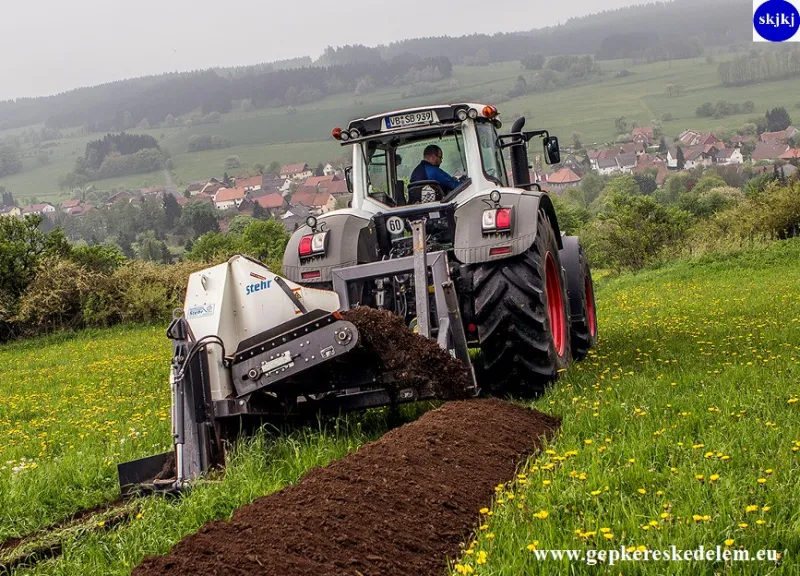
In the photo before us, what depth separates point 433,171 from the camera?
328 inches

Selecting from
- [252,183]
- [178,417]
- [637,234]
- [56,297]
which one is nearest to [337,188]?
[637,234]

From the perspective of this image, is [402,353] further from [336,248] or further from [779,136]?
[779,136]

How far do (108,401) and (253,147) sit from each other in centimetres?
15834

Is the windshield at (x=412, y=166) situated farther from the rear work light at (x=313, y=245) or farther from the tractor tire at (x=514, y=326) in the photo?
the tractor tire at (x=514, y=326)

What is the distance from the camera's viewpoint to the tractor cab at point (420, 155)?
319 inches

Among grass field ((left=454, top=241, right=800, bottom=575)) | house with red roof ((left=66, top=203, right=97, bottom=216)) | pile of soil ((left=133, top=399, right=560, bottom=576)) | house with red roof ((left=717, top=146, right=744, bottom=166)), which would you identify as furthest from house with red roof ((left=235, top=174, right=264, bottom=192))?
pile of soil ((left=133, top=399, right=560, bottom=576))

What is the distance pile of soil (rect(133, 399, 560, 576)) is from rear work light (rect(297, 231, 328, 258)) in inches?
107

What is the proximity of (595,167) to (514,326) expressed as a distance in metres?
117

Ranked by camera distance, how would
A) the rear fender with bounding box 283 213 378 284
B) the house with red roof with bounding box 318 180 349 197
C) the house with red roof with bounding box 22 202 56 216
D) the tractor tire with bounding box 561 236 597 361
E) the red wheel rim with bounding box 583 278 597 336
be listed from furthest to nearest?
the house with red roof with bounding box 22 202 56 216, the house with red roof with bounding box 318 180 349 197, the red wheel rim with bounding box 583 278 597 336, the tractor tire with bounding box 561 236 597 361, the rear fender with bounding box 283 213 378 284

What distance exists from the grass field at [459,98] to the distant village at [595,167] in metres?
12.1

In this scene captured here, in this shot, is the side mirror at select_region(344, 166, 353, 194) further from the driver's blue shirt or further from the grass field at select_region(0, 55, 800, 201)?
the grass field at select_region(0, 55, 800, 201)

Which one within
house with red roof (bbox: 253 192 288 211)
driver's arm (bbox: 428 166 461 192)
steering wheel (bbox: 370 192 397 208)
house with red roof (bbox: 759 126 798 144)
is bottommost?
house with red roof (bbox: 759 126 798 144)

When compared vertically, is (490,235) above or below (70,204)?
above

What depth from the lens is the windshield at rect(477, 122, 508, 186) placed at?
836 cm
